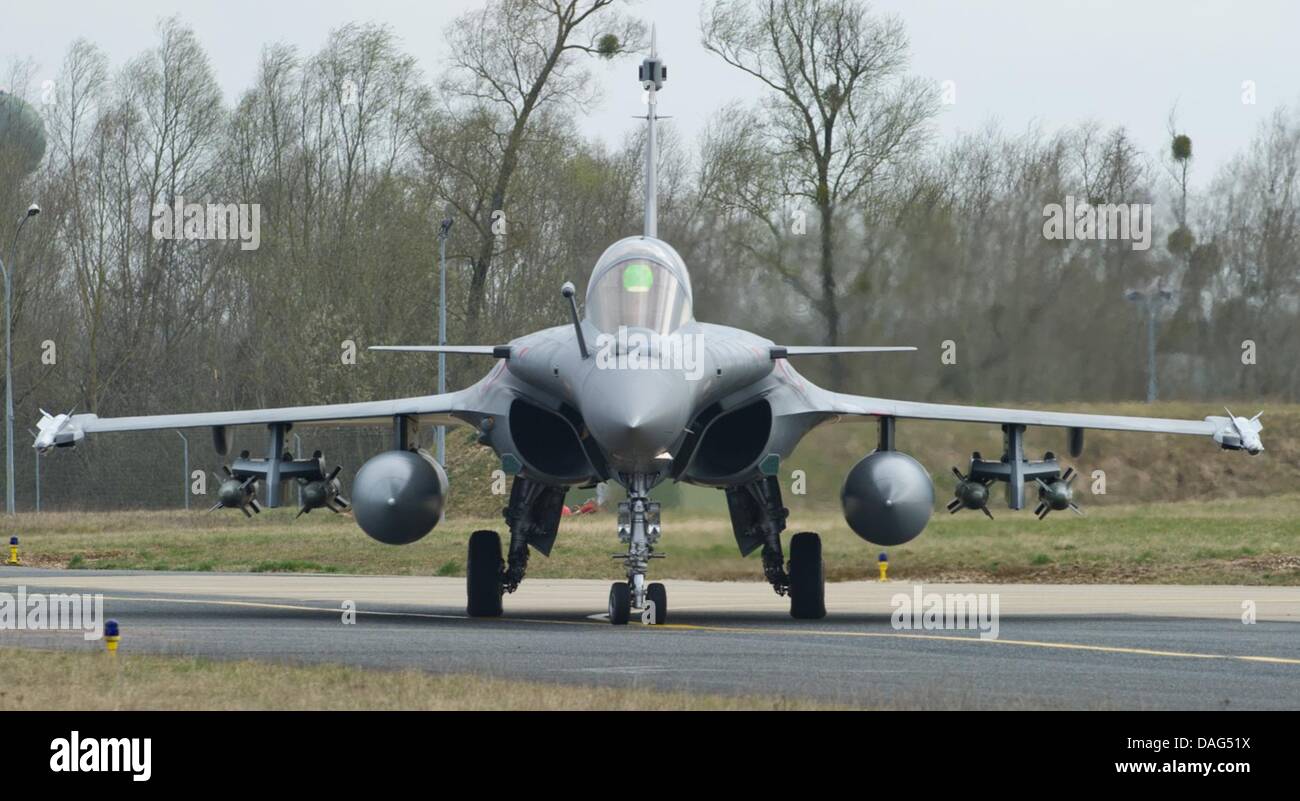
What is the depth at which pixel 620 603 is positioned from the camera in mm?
17109

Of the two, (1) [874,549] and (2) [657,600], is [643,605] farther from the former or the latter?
(1) [874,549]

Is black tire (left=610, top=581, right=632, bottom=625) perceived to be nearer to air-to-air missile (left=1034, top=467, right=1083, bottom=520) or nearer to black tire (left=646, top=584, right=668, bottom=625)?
black tire (left=646, top=584, right=668, bottom=625)

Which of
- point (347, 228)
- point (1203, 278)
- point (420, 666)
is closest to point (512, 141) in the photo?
point (347, 228)

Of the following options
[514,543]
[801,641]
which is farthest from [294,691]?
[514,543]

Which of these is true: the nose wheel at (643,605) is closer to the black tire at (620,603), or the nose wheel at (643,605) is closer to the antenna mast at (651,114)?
the black tire at (620,603)

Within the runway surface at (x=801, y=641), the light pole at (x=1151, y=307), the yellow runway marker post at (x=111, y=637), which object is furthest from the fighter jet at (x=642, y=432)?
the light pole at (x=1151, y=307)

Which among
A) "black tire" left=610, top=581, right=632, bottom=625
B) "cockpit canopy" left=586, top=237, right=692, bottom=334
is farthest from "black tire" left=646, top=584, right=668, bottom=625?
"cockpit canopy" left=586, top=237, right=692, bottom=334

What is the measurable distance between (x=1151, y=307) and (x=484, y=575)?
15.2 m

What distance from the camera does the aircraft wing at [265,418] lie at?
19.2 meters

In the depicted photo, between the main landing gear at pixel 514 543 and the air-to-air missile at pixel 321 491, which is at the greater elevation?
the air-to-air missile at pixel 321 491

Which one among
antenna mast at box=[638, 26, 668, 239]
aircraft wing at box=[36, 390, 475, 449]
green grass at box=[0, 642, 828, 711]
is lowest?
green grass at box=[0, 642, 828, 711]

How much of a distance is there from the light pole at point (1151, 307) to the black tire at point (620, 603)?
14.7m

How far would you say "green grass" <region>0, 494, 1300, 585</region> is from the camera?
78.8ft

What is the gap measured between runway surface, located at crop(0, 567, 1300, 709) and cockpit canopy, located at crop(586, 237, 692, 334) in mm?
2743
